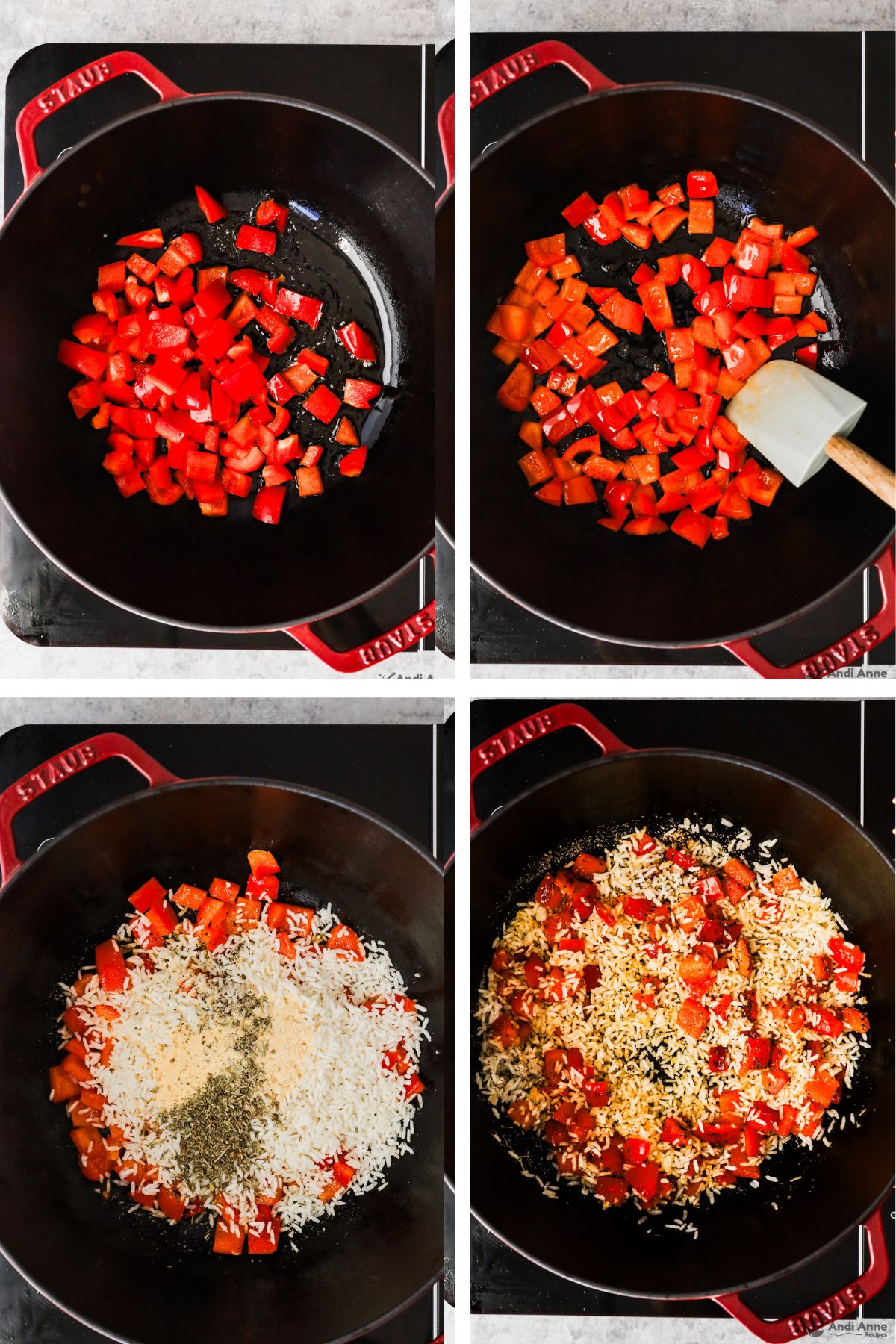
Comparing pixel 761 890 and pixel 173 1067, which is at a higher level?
pixel 761 890

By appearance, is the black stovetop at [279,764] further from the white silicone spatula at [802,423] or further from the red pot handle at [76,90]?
the red pot handle at [76,90]

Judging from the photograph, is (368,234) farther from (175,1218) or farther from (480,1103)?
(175,1218)

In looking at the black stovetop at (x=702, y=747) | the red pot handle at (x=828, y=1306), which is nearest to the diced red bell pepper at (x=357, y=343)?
the black stovetop at (x=702, y=747)

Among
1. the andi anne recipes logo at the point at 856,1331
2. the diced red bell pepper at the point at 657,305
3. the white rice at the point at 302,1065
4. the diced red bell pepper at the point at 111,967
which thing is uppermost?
the diced red bell pepper at the point at 657,305

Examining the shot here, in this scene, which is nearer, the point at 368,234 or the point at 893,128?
the point at 893,128

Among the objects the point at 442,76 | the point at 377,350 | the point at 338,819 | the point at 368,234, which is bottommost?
the point at 338,819

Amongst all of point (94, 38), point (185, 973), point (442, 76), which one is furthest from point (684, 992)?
point (94, 38)

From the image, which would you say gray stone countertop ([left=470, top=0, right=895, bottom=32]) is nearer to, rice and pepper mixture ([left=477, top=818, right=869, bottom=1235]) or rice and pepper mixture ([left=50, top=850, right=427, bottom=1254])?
rice and pepper mixture ([left=477, top=818, right=869, bottom=1235])

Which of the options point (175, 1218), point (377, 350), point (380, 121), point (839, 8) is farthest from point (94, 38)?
point (175, 1218)
